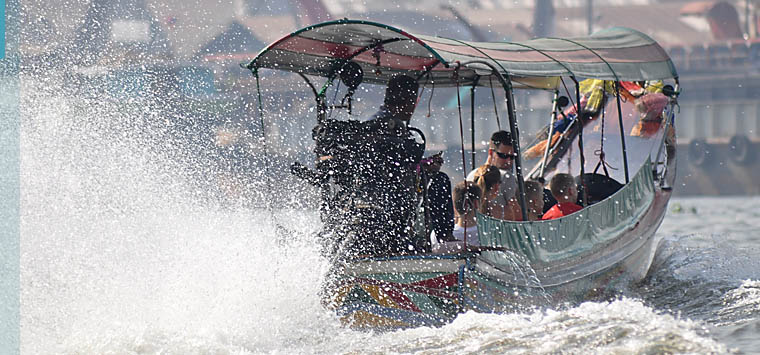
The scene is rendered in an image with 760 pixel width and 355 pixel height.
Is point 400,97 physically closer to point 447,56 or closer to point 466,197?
point 447,56

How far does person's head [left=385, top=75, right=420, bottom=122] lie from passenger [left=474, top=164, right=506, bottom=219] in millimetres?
774

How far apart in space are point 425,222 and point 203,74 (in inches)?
1355

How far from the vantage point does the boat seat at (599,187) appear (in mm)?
10195

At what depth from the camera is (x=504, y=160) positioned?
8.74 metres

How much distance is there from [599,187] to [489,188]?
2.54 meters

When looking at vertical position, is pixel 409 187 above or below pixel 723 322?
above

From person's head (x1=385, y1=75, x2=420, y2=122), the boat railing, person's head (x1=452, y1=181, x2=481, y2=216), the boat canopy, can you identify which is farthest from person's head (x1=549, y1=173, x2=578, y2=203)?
person's head (x1=385, y1=75, x2=420, y2=122)

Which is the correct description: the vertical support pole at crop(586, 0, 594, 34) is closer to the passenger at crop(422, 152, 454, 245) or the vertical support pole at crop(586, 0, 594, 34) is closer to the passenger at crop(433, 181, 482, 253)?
the passenger at crop(433, 181, 482, 253)

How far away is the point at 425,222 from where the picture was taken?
24.8 ft

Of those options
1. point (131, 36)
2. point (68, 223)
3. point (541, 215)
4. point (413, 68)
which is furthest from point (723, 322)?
point (131, 36)

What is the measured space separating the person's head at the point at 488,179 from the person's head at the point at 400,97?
0.77 metres

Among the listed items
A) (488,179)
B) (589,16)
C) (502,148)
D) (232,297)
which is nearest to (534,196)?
(502,148)

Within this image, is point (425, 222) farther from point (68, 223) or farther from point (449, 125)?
point (449, 125)

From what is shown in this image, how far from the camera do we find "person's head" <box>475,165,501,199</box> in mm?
8102
